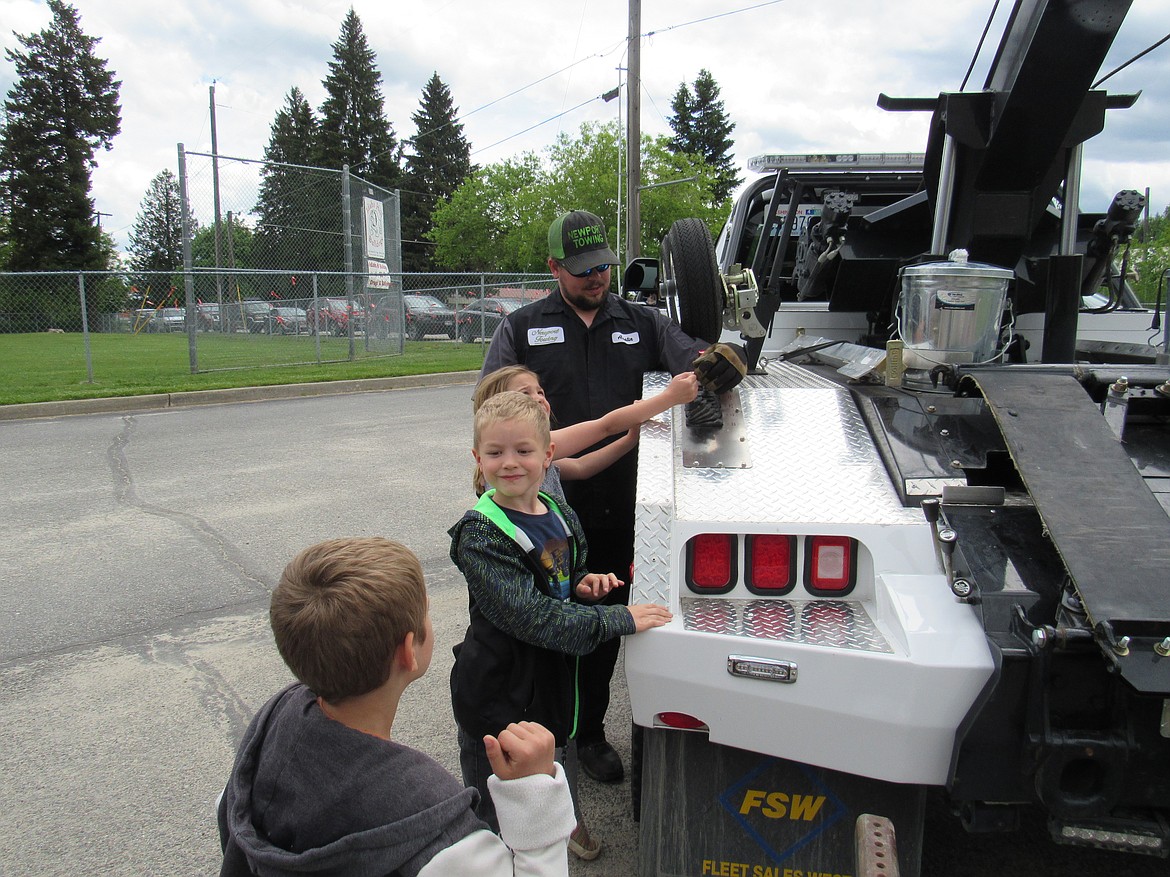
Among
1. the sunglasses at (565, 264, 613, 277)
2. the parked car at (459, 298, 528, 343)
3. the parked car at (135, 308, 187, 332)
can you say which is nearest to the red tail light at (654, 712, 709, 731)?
the sunglasses at (565, 264, 613, 277)

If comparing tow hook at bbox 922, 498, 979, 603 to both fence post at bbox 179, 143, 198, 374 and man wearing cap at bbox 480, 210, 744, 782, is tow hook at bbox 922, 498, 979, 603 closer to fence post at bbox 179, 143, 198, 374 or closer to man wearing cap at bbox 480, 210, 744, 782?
man wearing cap at bbox 480, 210, 744, 782

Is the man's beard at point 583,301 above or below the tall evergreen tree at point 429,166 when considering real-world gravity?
below

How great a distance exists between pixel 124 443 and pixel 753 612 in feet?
27.5

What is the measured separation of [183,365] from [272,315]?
249 centimetres

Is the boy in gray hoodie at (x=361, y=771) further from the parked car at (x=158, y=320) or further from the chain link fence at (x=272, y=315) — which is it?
the parked car at (x=158, y=320)

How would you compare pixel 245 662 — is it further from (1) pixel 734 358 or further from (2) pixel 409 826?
(2) pixel 409 826

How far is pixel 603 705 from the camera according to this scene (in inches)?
120

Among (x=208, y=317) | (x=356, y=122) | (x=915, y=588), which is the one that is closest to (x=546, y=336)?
(x=915, y=588)

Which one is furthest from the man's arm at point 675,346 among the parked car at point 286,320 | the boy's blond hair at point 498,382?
the parked car at point 286,320

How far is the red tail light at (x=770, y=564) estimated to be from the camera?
2221mm

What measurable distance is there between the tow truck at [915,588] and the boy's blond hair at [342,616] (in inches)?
29.9

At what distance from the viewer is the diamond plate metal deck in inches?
77.1

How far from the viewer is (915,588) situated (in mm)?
2014

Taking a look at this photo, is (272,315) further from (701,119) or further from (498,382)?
(701,119)
